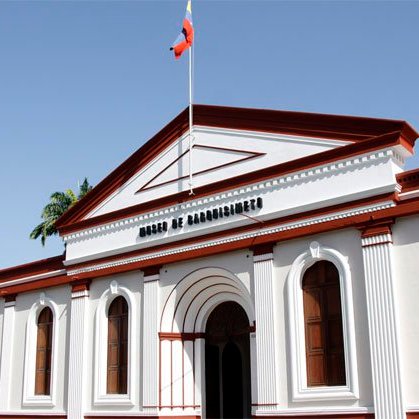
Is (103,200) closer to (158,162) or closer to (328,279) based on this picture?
(158,162)

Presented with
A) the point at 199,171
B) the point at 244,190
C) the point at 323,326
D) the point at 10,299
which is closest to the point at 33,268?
the point at 10,299

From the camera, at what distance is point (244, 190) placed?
57.9 feet

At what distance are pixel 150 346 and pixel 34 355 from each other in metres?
5.85

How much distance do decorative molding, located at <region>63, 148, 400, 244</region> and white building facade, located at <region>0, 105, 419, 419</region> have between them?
0.04 meters

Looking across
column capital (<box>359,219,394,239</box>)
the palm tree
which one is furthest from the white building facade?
the palm tree

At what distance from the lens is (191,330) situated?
768 inches

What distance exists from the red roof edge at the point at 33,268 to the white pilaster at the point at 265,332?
26.8 feet

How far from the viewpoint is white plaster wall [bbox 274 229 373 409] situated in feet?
48.1

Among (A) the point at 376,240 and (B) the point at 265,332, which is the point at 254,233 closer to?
(B) the point at 265,332

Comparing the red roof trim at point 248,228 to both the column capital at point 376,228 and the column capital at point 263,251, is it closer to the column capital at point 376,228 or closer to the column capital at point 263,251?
the column capital at point 263,251

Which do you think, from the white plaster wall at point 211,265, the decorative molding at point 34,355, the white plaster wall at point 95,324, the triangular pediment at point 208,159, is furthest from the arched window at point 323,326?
the decorative molding at point 34,355

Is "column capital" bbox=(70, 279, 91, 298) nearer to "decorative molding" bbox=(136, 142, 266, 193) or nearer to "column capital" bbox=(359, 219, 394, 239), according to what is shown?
"decorative molding" bbox=(136, 142, 266, 193)

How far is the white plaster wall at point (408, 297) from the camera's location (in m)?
13.9

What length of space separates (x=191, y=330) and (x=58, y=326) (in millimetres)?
4907
